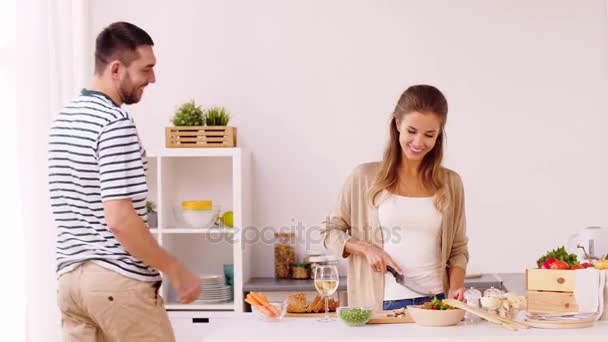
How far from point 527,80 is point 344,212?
82.4 inches

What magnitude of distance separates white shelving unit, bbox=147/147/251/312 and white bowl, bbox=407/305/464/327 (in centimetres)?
201

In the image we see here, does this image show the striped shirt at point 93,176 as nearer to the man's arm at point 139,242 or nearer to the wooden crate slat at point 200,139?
the man's arm at point 139,242

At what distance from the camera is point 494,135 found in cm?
483

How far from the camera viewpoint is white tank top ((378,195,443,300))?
3014 mm

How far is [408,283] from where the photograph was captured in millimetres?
2998

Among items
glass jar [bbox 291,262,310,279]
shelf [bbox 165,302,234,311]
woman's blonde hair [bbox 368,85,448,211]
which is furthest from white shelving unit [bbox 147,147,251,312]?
woman's blonde hair [bbox 368,85,448,211]

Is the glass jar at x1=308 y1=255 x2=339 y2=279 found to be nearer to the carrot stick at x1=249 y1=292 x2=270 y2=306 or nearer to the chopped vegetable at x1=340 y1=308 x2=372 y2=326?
the carrot stick at x1=249 y1=292 x2=270 y2=306

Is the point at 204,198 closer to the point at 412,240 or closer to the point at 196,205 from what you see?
the point at 196,205

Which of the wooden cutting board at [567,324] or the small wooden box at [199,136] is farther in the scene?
the small wooden box at [199,136]

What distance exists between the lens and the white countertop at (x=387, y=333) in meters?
2.44

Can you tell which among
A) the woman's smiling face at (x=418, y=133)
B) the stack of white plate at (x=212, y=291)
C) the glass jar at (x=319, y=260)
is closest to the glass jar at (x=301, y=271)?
the glass jar at (x=319, y=260)

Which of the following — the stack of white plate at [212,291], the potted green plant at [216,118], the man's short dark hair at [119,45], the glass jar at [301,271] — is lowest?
the stack of white plate at [212,291]

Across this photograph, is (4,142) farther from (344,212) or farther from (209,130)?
(344,212)

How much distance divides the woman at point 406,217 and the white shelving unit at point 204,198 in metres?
1.46
